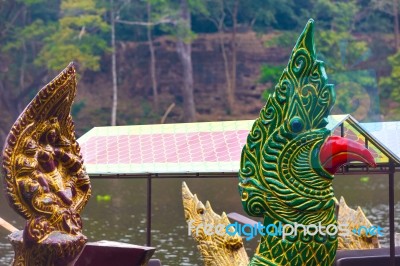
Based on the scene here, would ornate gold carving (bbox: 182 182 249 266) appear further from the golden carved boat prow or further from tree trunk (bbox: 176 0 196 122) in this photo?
tree trunk (bbox: 176 0 196 122)

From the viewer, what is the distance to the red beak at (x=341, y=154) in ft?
27.1

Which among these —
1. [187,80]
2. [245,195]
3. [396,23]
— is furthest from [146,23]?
[245,195]

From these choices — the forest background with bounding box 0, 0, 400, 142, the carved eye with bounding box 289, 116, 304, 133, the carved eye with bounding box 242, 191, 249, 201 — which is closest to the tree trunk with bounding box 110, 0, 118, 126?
the forest background with bounding box 0, 0, 400, 142

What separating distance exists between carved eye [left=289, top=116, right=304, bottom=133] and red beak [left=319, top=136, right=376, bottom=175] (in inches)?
7.7

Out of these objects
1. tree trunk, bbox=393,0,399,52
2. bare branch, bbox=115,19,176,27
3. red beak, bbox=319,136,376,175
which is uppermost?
tree trunk, bbox=393,0,399,52

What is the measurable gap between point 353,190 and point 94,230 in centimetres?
706

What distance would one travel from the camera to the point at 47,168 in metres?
8.71

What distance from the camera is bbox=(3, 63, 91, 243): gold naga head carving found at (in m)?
8.52

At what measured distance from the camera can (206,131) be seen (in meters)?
11.3

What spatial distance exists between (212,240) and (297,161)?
265 centimetres

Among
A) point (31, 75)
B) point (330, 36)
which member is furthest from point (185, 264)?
point (31, 75)

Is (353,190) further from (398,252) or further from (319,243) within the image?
(319,243)

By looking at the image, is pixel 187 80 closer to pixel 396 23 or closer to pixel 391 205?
pixel 396 23

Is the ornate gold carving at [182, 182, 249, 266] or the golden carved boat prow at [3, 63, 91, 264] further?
the ornate gold carving at [182, 182, 249, 266]
